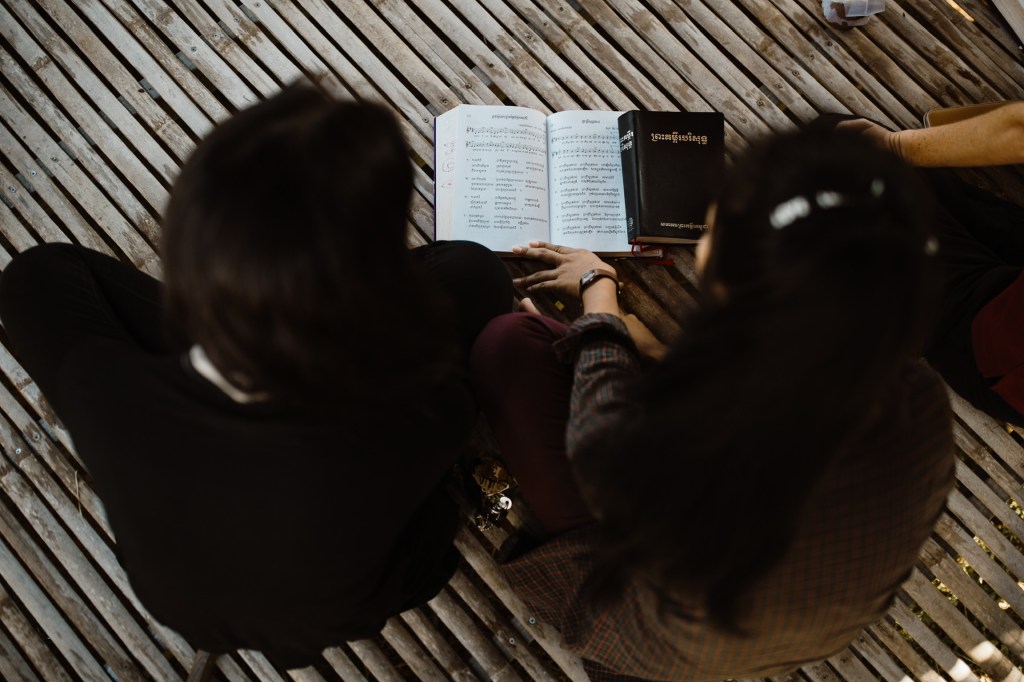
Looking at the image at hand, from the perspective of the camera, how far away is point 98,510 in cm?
134

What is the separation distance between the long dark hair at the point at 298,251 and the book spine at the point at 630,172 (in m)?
0.70

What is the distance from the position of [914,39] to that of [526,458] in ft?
4.44

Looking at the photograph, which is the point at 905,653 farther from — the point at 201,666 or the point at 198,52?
the point at 198,52

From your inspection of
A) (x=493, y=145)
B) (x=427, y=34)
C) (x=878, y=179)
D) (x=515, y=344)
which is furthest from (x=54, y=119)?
(x=878, y=179)

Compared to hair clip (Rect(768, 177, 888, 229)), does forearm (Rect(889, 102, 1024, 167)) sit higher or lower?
lower

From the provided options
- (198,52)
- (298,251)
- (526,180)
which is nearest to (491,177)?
(526,180)

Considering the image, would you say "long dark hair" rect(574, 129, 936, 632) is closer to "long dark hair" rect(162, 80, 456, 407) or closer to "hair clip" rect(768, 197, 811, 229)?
"hair clip" rect(768, 197, 811, 229)

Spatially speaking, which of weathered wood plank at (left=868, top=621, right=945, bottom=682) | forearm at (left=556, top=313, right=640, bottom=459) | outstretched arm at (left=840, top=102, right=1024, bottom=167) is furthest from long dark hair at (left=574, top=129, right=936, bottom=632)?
weathered wood plank at (left=868, top=621, right=945, bottom=682)

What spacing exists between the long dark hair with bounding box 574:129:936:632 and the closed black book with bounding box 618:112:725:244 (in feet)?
1.89

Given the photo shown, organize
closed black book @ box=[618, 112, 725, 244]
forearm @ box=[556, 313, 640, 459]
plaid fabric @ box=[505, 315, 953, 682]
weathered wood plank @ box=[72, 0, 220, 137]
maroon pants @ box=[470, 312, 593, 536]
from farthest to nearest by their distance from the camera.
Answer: weathered wood plank @ box=[72, 0, 220, 137]
closed black book @ box=[618, 112, 725, 244]
maroon pants @ box=[470, 312, 593, 536]
forearm @ box=[556, 313, 640, 459]
plaid fabric @ box=[505, 315, 953, 682]

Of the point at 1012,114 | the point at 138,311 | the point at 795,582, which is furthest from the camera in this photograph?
the point at 1012,114

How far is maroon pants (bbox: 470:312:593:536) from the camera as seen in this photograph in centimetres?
110

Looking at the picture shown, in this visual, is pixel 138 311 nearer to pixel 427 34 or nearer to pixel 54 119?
pixel 54 119

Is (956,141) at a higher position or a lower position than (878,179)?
lower
